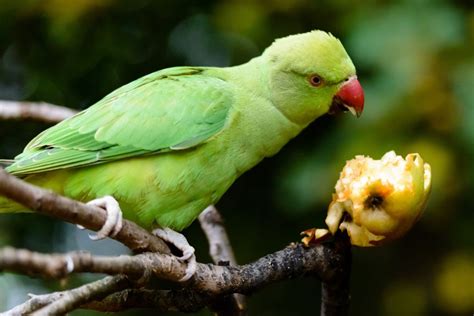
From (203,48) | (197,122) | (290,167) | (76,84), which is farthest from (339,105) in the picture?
(76,84)

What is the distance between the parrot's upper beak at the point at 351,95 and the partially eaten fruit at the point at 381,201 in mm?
535

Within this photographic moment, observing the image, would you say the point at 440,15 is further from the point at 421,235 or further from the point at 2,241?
the point at 2,241

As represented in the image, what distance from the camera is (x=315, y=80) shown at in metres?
2.48

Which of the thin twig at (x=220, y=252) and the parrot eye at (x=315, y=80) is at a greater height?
the parrot eye at (x=315, y=80)

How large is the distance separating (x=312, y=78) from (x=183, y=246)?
73 centimetres

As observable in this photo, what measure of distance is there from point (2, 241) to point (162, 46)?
1.23 meters

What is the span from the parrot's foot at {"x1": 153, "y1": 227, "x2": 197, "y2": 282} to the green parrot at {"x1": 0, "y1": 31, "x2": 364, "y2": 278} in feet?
0.04

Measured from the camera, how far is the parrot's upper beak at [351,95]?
246cm

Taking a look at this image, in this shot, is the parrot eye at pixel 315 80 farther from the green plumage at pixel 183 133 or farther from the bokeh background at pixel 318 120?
the bokeh background at pixel 318 120

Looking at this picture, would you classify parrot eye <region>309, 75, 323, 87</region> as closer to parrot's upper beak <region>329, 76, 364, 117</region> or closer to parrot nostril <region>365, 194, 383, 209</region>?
parrot's upper beak <region>329, 76, 364, 117</region>

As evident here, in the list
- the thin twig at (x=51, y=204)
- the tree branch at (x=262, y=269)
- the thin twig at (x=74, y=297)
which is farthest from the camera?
the tree branch at (x=262, y=269)

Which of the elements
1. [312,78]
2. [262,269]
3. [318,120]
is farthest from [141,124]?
[318,120]

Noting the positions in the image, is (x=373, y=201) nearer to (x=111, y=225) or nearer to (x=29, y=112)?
(x=111, y=225)

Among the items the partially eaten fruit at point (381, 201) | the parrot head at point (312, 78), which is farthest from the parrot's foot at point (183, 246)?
the parrot head at point (312, 78)
